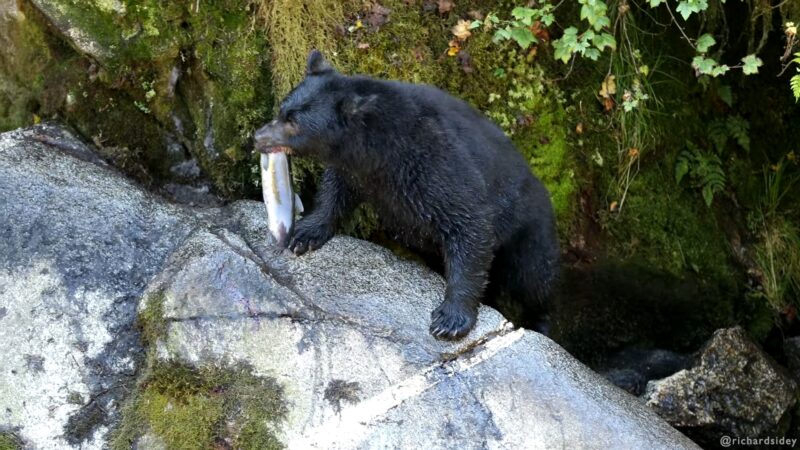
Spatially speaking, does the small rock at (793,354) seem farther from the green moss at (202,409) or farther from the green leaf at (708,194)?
the green moss at (202,409)

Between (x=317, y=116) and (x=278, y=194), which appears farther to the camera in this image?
(x=278, y=194)

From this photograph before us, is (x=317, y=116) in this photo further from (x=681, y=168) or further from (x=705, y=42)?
(x=681, y=168)

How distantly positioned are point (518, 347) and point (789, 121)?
4038 millimetres

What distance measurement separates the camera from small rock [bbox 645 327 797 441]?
225 inches

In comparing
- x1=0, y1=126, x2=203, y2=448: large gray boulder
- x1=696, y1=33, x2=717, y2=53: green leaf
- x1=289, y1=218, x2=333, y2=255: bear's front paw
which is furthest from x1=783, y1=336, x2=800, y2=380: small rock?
x1=0, y1=126, x2=203, y2=448: large gray boulder

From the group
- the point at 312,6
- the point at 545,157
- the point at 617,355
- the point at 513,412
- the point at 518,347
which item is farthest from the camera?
the point at 617,355

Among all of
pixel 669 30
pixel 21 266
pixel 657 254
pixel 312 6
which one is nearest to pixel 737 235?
pixel 657 254

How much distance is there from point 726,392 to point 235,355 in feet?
11.8

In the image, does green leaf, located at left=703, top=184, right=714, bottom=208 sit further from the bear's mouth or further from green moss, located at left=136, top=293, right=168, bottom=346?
green moss, located at left=136, top=293, right=168, bottom=346

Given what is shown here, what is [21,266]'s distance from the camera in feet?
14.3

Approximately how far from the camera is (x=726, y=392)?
5828mm

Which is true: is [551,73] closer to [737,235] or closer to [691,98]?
[691,98]

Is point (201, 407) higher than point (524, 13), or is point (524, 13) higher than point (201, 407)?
point (524, 13)

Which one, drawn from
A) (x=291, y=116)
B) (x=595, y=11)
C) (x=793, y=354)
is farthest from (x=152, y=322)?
(x=793, y=354)
